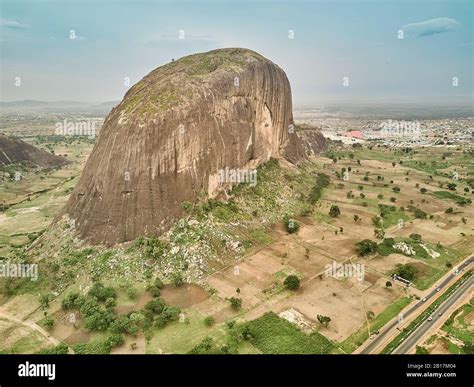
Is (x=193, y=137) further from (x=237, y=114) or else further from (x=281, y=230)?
(x=281, y=230)

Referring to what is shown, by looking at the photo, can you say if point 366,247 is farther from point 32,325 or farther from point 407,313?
point 32,325

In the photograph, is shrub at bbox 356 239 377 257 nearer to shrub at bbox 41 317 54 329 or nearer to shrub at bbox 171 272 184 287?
shrub at bbox 171 272 184 287

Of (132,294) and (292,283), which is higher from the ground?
(292,283)

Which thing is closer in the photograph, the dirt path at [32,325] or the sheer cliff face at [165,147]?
the dirt path at [32,325]

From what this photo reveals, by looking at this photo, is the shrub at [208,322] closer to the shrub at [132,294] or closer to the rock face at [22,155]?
the shrub at [132,294]

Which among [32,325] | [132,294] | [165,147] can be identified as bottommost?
[32,325]

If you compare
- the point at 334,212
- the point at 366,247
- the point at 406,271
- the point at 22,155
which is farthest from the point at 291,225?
the point at 22,155

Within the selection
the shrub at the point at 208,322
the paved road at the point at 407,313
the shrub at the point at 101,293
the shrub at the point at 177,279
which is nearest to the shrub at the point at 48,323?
the shrub at the point at 101,293
